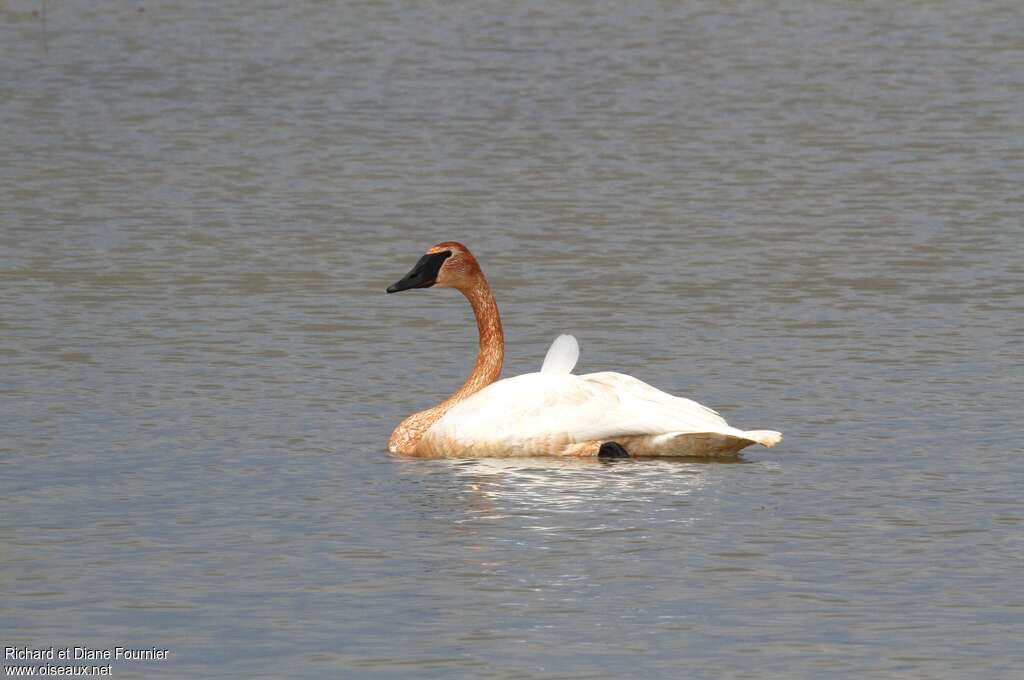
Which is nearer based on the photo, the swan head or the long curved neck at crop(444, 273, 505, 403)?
the long curved neck at crop(444, 273, 505, 403)

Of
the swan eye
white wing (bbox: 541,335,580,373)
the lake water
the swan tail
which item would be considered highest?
the swan eye

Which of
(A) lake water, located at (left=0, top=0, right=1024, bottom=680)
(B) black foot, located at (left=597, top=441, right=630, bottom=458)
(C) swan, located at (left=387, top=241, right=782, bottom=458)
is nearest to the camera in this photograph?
(A) lake water, located at (left=0, top=0, right=1024, bottom=680)

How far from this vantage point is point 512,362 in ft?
57.4

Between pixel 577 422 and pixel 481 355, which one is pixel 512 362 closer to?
pixel 481 355

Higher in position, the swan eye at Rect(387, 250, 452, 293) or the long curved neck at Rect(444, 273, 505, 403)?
the swan eye at Rect(387, 250, 452, 293)

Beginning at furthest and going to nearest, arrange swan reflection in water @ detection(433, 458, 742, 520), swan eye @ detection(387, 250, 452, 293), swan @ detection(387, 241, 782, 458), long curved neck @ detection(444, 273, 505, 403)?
1. swan eye @ detection(387, 250, 452, 293)
2. long curved neck @ detection(444, 273, 505, 403)
3. swan @ detection(387, 241, 782, 458)
4. swan reflection in water @ detection(433, 458, 742, 520)

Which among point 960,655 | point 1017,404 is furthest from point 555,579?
point 1017,404

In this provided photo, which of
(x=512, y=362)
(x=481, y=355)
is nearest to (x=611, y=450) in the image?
(x=481, y=355)

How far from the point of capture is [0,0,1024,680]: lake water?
10547 millimetres

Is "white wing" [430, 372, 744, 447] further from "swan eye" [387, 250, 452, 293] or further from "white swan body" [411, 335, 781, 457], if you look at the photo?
"swan eye" [387, 250, 452, 293]

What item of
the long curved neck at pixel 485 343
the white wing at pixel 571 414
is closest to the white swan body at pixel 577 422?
the white wing at pixel 571 414

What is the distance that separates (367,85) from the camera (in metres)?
38.4

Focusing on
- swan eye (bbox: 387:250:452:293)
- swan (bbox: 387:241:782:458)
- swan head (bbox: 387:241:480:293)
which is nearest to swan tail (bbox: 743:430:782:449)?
swan (bbox: 387:241:782:458)

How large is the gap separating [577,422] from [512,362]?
3229 mm
